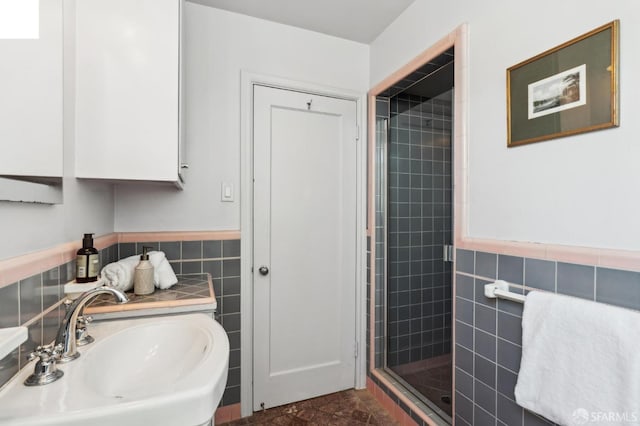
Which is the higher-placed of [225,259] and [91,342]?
[225,259]

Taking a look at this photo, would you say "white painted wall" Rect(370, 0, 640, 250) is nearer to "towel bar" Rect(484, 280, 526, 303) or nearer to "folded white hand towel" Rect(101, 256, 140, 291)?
"towel bar" Rect(484, 280, 526, 303)

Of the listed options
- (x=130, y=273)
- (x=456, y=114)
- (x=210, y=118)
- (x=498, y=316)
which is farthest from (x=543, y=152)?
(x=130, y=273)

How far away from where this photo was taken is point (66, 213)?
44.3 inches

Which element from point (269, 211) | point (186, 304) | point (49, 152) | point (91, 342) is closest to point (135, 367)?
point (91, 342)

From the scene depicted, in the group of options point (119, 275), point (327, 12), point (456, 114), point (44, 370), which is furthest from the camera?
point (327, 12)

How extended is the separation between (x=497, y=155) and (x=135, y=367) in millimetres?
1582

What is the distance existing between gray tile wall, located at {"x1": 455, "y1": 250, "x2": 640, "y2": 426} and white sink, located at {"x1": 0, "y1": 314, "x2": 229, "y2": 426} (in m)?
1.09

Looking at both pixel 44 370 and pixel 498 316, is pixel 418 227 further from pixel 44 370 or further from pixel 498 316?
pixel 44 370

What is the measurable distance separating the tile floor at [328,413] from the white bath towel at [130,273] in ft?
3.27

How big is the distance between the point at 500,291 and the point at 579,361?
34 centimetres

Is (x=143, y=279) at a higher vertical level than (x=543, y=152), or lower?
lower

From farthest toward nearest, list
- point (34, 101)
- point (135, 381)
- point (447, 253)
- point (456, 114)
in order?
point (447, 253) → point (456, 114) → point (135, 381) → point (34, 101)

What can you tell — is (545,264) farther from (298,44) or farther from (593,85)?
(298,44)

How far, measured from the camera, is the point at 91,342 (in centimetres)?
99
